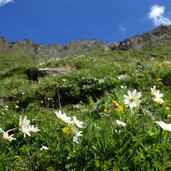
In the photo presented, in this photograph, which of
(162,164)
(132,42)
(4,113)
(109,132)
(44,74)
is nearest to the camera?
(162,164)

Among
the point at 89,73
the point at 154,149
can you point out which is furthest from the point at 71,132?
the point at 89,73

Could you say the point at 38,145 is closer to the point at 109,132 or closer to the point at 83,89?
the point at 109,132

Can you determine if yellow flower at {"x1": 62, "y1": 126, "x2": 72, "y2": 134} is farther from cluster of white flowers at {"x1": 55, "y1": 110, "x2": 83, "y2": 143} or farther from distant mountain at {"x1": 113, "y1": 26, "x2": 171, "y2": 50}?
distant mountain at {"x1": 113, "y1": 26, "x2": 171, "y2": 50}

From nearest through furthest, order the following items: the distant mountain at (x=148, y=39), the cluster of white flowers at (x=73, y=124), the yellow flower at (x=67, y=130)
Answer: the cluster of white flowers at (x=73, y=124)
the yellow flower at (x=67, y=130)
the distant mountain at (x=148, y=39)

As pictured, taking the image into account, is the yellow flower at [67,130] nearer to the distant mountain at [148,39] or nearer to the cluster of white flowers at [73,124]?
the cluster of white flowers at [73,124]

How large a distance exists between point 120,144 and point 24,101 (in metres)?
10.3

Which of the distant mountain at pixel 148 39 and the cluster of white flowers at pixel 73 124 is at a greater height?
the distant mountain at pixel 148 39

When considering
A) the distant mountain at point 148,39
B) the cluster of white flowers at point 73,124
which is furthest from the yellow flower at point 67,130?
the distant mountain at point 148,39

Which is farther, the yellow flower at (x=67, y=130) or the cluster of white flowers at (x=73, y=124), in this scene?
the yellow flower at (x=67, y=130)

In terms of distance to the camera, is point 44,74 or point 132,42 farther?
point 132,42

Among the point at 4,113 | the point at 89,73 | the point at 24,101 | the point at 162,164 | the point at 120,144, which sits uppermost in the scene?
the point at 89,73

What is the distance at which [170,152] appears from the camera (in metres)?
5.20

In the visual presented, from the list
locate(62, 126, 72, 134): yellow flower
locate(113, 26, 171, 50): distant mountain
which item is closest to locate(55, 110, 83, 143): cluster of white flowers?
locate(62, 126, 72, 134): yellow flower

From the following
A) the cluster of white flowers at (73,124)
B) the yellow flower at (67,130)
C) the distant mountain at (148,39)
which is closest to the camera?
the cluster of white flowers at (73,124)
